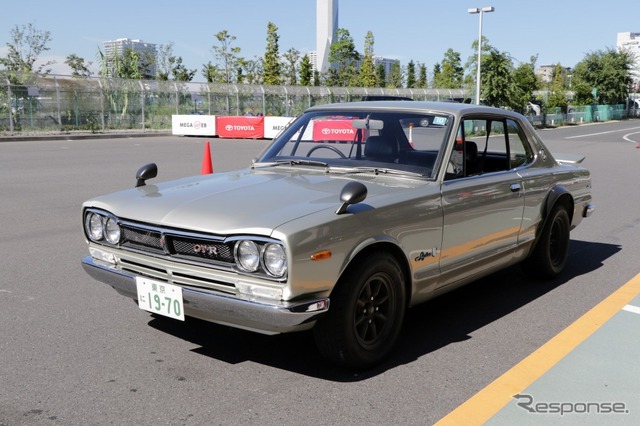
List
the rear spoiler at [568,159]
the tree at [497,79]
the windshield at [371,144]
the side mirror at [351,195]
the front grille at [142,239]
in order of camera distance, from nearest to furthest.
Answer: the side mirror at [351,195]
the front grille at [142,239]
the windshield at [371,144]
the rear spoiler at [568,159]
the tree at [497,79]

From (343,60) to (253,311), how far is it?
235 feet

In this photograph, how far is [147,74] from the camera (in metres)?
57.4

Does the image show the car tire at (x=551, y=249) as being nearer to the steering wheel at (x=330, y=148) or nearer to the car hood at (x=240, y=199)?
the car hood at (x=240, y=199)

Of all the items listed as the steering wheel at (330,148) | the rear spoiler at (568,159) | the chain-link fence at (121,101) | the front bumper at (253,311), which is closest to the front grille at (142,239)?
the front bumper at (253,311)

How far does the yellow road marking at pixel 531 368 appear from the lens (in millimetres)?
3299

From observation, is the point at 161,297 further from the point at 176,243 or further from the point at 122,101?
the point at 122,101

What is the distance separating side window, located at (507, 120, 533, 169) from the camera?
5.49 metres

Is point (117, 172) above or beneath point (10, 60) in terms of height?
beneath

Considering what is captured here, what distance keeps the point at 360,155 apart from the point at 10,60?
44402mm

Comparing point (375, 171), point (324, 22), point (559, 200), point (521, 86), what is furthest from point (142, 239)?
point (324, 22)

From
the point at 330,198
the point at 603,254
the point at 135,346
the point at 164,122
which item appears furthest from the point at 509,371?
the point at 164,122

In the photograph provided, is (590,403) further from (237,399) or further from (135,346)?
(135,346)

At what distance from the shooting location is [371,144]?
4770 millimetres

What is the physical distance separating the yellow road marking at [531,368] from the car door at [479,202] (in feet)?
2.40
